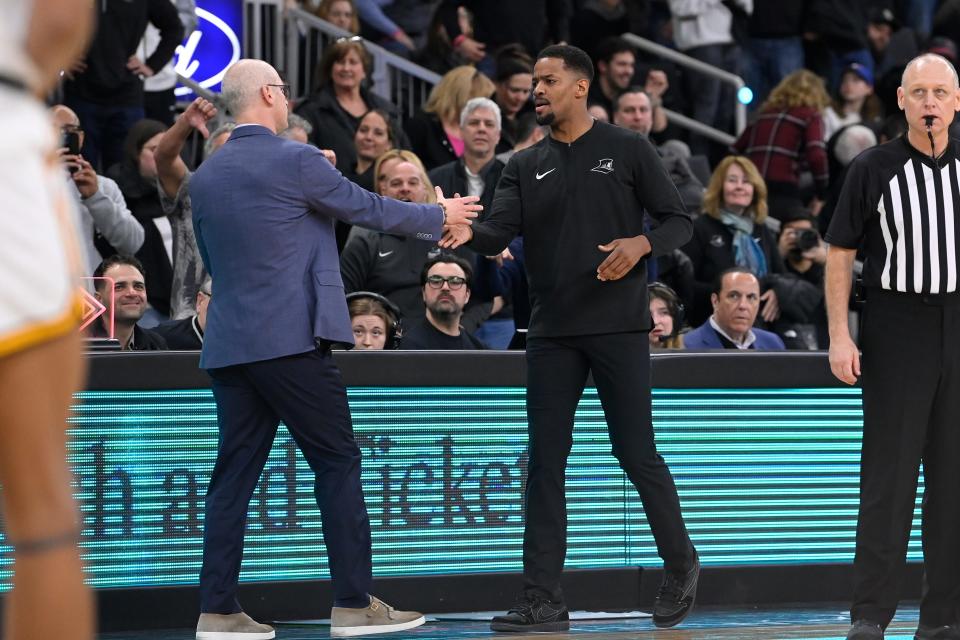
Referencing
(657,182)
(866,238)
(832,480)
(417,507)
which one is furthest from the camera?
(832,480)

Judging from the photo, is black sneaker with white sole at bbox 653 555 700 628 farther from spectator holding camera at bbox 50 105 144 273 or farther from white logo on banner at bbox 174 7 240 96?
white logo on banner at bbox 174 7 240 96

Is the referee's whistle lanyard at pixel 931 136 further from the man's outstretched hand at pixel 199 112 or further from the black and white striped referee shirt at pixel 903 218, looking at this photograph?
the man's outstretched hand at pixel 199 112

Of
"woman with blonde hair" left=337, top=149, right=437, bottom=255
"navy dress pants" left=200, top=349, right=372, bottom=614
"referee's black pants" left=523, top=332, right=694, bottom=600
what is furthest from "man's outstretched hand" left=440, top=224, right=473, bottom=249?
"woman with blonde hair" left=337, top=149, right=437, bottom=255

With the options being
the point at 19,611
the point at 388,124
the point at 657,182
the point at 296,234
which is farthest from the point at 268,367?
the point at 388,124

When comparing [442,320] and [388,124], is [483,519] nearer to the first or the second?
[442,320]

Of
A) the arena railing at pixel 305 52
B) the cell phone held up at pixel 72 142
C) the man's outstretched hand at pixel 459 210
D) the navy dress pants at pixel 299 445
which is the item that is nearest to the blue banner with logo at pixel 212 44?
the arena railing at pixel 305 52

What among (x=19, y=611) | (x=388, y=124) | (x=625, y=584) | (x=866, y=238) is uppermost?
(x=388, y=124)

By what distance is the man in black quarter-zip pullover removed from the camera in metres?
6.25

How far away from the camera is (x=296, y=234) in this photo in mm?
6004

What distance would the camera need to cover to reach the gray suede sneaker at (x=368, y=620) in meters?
6.07

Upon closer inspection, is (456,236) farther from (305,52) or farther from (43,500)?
(305,52)

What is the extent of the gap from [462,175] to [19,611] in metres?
7.23

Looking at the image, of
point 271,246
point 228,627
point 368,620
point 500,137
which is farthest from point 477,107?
point 228,627

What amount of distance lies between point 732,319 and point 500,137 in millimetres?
2666
